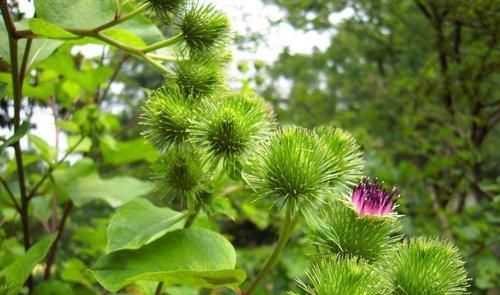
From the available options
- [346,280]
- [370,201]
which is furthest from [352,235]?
[346,280]

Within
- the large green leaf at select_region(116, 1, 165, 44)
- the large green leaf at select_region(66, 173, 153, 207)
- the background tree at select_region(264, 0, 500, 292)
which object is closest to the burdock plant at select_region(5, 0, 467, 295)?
the large green leaf at select_region(116, 1, 165, 44)

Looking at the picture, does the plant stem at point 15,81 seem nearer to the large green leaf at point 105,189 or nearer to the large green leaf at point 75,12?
the large green leaf at point 75,12

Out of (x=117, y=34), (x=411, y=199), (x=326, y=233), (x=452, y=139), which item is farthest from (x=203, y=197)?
(x=411, y=199)

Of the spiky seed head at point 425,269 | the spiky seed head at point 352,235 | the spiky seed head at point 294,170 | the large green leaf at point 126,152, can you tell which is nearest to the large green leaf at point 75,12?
the spiky seed head at point 294,170

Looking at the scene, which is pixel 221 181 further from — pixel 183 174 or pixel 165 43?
pixel 165 43

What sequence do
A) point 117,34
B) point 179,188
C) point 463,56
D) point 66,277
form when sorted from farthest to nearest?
point 463,56, point 66,277, point 117,34, point 179,188

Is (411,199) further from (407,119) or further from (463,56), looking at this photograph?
(463,56)
